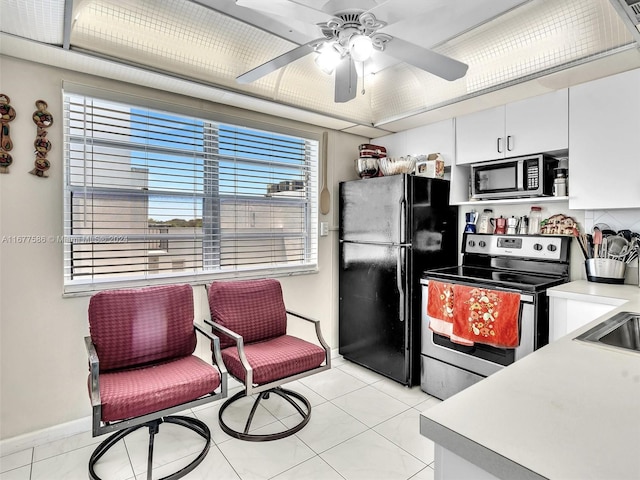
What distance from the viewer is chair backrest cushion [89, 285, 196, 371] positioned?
82.2 inches

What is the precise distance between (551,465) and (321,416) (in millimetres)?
2113

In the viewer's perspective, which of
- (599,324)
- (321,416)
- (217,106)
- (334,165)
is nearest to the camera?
(599,324)

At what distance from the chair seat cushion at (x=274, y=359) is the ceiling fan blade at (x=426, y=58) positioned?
1.78 meters

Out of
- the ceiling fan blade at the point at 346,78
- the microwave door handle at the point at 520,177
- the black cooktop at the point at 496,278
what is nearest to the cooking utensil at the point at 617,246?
the black cooktop at the point at 496,278

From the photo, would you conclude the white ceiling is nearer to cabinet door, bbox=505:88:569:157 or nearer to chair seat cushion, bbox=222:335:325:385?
cabinet door, bbox=505:88:569:157

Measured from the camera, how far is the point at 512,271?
2871 millimetres

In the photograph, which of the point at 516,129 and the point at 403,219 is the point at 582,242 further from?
the point at 403,219

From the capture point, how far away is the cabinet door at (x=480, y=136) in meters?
2.71

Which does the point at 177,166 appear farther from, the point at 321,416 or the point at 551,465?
the point at 551,465

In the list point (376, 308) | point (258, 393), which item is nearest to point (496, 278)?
point (376, 308)

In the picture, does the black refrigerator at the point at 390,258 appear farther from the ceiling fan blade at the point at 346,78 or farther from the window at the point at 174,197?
the ceiling fan blade at the point at 346,78

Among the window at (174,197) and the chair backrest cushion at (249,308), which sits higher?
the window at (174,197)

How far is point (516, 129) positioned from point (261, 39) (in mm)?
1857

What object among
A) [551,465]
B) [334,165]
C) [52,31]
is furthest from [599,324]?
[52,31]
